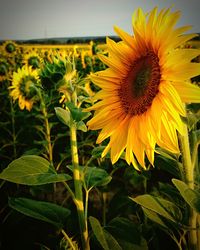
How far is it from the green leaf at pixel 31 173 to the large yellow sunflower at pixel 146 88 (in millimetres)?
135

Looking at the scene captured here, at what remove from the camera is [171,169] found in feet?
2.32

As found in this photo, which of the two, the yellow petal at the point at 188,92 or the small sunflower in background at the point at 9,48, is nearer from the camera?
the yellow petal at the point at 188,92

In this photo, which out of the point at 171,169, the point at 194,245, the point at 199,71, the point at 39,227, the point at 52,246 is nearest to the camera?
the point at 199,71

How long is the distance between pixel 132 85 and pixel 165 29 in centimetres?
22

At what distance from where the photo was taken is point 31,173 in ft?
2.26

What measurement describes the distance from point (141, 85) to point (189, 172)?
228 mm

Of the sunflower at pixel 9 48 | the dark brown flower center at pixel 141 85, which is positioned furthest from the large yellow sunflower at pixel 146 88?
the sunflower at pixel 9 48

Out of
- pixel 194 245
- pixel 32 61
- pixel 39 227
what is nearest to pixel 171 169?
pixel 194 245

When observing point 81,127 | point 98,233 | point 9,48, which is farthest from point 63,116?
point 9,48

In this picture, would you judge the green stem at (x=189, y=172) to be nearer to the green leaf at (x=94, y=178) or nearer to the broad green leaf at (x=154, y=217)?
the broad green leaf at (x=154, y=217)

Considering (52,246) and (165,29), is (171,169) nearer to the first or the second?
(165,29)

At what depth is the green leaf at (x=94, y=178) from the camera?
79cm

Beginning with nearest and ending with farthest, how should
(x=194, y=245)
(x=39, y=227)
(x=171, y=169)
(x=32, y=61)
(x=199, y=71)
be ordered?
(x=199, y=71) < (x=194, y=245) < (x=171, y=169) < (x=39, y=227) < (x=32, y=61)

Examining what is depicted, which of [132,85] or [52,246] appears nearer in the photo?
[132,85]
